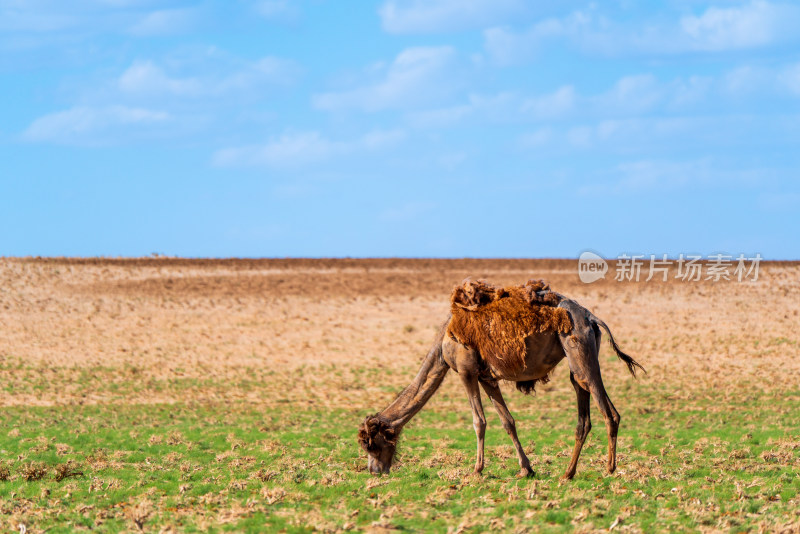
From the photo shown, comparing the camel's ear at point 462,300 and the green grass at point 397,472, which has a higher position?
the camel's ear at point 462,300

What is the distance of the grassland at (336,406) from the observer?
1056 centimetres

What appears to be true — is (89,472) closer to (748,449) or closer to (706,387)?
(748,449)

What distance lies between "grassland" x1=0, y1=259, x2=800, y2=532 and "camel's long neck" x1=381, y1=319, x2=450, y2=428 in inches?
39.5

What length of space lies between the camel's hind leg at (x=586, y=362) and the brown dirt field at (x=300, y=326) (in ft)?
44.0

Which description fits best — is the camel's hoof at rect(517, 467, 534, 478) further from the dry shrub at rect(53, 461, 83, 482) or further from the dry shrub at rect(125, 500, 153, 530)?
the dry shrub at rect(53, 461, 83, 482)

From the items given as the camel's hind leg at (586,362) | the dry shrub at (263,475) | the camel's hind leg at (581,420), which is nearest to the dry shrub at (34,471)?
the dry shrub at (263,475)

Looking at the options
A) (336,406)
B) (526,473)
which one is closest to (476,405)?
(526,473)

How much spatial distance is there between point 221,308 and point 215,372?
29.6ft

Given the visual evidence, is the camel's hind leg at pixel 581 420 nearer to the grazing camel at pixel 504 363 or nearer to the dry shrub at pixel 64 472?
the grazing camel at pixel 504 363

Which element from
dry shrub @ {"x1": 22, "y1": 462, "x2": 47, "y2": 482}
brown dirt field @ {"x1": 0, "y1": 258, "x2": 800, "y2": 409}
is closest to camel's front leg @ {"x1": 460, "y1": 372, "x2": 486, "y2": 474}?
dry shrub @ {"x1": 22, "y1": 462, "x2": 47, "y2": 482}

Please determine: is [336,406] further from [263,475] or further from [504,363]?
[504,363]

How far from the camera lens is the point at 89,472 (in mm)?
14492

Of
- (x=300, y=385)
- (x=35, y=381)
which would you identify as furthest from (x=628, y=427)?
(x=35, y=381)

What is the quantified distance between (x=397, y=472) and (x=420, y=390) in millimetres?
1589
